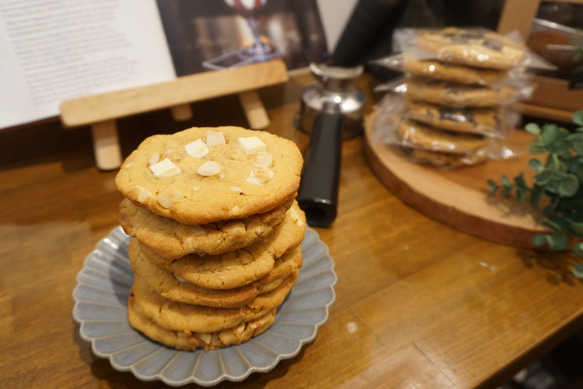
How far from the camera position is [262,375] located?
63 cm

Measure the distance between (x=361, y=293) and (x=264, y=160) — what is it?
1.23 ft

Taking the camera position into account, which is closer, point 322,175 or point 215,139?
point 215,139

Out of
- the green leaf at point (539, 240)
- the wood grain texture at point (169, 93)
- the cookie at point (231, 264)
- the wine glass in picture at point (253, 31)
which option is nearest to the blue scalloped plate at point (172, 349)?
the cookie at point (231, 264)

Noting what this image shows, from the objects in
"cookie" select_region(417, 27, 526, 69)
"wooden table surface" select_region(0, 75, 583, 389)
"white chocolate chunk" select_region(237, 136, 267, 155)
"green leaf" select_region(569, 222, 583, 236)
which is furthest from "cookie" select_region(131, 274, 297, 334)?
"cookie" select_region(417, 27, 526, 69)

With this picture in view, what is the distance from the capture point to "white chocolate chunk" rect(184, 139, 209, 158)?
1.94 ft

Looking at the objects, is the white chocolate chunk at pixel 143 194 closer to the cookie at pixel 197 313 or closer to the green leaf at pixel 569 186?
the cookie at pixel 197 313

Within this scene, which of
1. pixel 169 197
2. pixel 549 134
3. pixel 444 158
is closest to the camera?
pixel 169 197

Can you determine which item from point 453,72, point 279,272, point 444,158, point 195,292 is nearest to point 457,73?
point 453,72

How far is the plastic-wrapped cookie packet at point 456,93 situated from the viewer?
1024mm

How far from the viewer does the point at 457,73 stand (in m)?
1.00

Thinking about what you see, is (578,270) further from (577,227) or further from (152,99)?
(152,99)

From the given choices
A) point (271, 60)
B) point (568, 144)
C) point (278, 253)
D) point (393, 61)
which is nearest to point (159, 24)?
point (271, 60)

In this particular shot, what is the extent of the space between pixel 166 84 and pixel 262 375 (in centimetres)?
76

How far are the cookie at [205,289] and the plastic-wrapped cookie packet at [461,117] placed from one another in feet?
2.17
